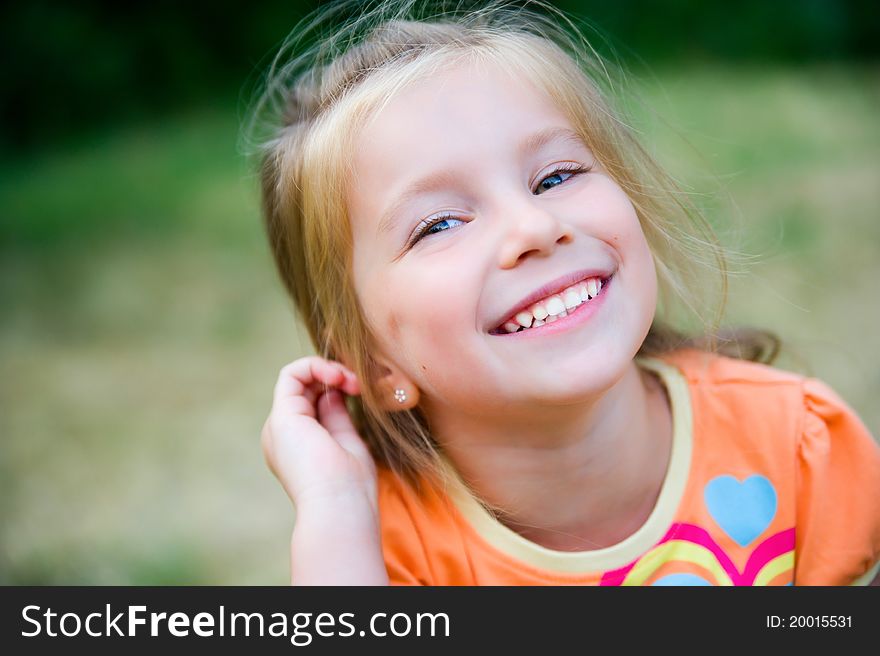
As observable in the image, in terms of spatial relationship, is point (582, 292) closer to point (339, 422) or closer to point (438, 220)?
point (438, 220)

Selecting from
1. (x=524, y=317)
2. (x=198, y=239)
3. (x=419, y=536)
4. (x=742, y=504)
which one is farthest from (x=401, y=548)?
(x=198, y=239)

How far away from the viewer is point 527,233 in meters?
1.26

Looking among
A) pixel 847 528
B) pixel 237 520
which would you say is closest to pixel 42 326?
pixel 237 520

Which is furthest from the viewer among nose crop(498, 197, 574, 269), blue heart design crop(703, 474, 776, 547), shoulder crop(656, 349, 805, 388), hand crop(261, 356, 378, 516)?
shoulder crop(656, 349, 805, 388)

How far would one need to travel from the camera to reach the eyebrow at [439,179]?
1.32 meters

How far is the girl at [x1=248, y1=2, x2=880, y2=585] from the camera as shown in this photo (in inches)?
51.7

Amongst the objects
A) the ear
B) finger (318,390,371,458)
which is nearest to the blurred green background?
the ear

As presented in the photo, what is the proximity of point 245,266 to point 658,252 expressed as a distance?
7.35 feet

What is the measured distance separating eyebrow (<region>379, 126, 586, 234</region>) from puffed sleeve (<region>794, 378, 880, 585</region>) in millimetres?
650

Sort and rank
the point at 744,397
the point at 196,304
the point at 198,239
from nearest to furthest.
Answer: the point at 744,397 → the point at 196,304 → the point at 198,239

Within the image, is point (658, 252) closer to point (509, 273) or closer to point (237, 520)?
point (509, 273)

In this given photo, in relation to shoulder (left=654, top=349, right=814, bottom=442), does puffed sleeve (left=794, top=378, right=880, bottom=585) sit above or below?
below

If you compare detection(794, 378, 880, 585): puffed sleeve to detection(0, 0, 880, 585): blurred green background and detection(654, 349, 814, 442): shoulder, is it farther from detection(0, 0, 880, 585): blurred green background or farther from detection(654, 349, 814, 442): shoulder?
detection(0, 0, 880, 585): blurred green background

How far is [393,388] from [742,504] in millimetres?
599
